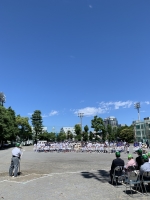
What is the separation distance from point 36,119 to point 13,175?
3767 inches

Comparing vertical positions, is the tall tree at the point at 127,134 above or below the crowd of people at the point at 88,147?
above

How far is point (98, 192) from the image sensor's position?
7.66 metres

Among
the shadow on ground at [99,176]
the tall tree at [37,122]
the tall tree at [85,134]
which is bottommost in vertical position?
the shadow on ground at [99,176]

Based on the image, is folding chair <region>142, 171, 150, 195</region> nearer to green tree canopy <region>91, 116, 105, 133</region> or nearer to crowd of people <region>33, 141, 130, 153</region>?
crowd of people <region>33, 141, 130, 153</region>

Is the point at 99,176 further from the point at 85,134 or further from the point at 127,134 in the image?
the point at 127,134

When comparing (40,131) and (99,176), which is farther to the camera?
(40,131)

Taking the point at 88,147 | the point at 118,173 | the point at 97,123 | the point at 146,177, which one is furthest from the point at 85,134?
the point at 146,177

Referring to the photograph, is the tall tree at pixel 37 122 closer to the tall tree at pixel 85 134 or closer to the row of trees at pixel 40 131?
the row of trees at pixel 40 131

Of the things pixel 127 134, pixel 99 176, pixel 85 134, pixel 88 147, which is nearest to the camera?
pixel 99 176

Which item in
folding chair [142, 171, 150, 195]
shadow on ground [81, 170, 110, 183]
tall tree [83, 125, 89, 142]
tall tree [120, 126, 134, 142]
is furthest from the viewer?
tall tree [120, 126, 134, 142]

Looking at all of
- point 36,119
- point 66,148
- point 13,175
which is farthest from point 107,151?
point 36,119

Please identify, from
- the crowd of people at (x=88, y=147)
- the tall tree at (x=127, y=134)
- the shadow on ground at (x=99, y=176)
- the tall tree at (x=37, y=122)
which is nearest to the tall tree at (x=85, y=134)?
the tall tree at (x=127, y=134)

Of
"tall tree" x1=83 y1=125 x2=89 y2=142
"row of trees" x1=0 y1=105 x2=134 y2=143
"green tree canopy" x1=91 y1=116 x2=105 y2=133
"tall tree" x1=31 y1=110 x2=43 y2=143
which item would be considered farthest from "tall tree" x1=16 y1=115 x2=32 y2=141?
"green tree canopy" x1=91 y1=116 x2=105 y2=133

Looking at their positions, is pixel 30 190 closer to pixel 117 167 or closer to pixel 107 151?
pixel 117 167
